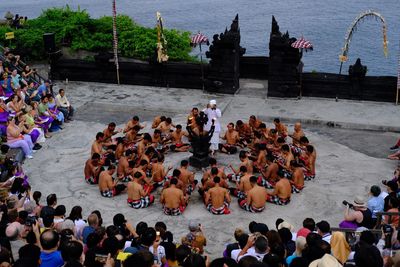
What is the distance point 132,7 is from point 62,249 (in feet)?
199

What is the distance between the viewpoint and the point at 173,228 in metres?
13.1

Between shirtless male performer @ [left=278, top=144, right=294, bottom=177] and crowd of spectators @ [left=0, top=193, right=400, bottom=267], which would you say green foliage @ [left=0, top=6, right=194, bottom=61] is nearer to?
shirtless male performer @ [left=278, top=144, right=294, bottom=177]

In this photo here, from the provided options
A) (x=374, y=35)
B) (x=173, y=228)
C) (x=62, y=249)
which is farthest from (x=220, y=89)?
(x=374, y=35)

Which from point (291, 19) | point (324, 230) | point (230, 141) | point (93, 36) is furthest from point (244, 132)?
point (291, 19)

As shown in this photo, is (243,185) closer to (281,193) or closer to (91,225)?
(281,193)

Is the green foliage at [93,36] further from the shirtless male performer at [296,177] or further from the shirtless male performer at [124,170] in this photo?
the shirtless male performer at [296,177]

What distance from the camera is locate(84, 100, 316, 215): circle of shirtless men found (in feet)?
44.8

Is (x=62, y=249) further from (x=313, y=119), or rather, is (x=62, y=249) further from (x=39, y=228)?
(x=313, y=119)

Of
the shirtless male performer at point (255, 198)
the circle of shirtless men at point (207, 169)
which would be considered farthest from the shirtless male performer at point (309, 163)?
the shirtless male performer at point (255, 198)

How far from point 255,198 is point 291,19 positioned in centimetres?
4864

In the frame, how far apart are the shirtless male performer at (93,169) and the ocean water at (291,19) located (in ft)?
103

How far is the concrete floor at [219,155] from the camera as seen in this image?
13617 millimetres

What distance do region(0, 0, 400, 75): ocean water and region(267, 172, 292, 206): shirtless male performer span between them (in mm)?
30599

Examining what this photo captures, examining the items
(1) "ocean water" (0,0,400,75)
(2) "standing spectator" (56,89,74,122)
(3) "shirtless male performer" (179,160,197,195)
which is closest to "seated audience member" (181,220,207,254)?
(3) "shirtless male performer" (179,160,197,195)
